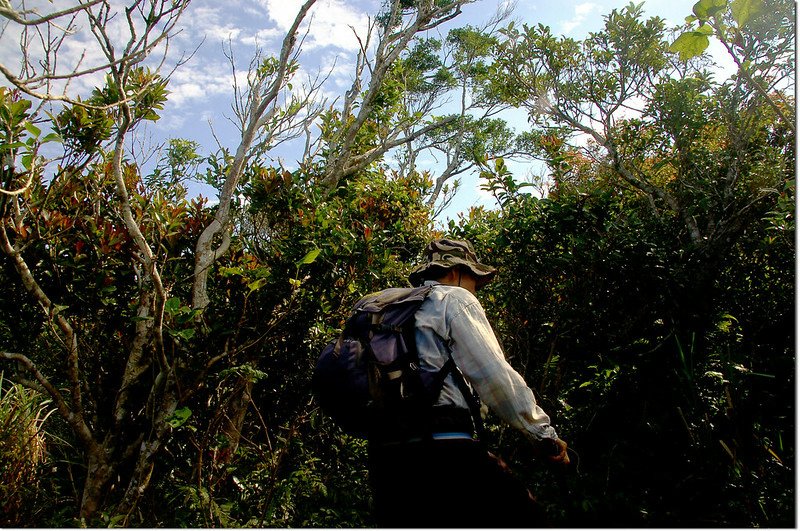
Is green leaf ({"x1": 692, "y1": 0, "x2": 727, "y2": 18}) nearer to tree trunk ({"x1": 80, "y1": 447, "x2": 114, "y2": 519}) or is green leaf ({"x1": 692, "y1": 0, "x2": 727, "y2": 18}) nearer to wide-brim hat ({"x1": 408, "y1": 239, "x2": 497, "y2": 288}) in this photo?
wide-brim hat ({"x1": 408, "y1": 239, "x2": 497, "y2": 288})

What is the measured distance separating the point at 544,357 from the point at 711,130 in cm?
288

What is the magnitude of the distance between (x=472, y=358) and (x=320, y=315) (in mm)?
2089

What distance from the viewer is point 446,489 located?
5.41ft

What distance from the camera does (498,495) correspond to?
5.61 feet

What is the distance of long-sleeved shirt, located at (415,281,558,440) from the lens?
171cm

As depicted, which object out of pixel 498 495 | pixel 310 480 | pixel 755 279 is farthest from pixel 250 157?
pixel 755 279

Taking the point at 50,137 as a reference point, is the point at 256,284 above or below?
below

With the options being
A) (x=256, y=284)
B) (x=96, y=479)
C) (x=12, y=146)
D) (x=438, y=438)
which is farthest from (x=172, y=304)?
(x=438, y=438)

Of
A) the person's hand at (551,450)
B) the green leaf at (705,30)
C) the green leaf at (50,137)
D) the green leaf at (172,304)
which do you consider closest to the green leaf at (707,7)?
the green leaf at (705,30)

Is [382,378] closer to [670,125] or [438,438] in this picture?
[438,438]

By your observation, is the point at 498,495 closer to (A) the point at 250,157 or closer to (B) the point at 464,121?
(A) the point at 250,157

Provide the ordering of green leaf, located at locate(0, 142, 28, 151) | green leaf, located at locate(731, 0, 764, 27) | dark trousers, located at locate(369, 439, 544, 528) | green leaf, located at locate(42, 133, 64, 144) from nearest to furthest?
green leaf, located at locate(731, 0, 764, 27) → dark trousers, located at locate(369, 439, 544, 528) → green leaf, located at locate(0, 142, 28, 151) → green leaf, located at locate(42, 133, 64, 144)

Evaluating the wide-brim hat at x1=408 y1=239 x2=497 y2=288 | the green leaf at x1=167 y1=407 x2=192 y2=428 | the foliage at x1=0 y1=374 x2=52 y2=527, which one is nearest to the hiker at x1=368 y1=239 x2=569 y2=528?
the wide-brim hat at x1=408 y1=239 x2=497 y2=288

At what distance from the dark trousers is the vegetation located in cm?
146
